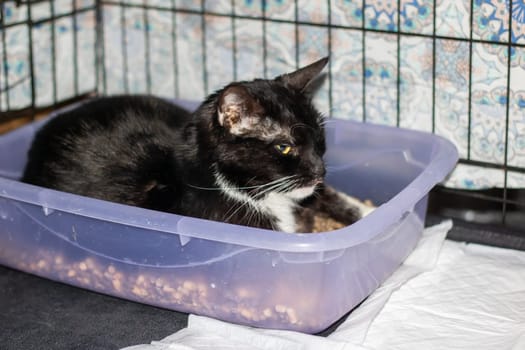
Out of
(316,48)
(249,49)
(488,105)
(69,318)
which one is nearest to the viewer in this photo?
(69,318)

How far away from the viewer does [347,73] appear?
229 cm

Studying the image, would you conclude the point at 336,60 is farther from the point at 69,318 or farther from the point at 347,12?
the point at 69,318

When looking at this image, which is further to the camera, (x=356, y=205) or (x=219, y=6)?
(x=219, y=6)

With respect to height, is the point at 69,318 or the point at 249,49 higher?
the point at 249,49

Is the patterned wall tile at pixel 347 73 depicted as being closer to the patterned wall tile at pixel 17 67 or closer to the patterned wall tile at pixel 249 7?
the patterned wall tile at pixel 249 7

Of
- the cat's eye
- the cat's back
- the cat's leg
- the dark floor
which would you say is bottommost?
the dark floor

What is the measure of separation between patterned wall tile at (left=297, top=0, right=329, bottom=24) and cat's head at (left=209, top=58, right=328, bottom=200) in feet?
1.70

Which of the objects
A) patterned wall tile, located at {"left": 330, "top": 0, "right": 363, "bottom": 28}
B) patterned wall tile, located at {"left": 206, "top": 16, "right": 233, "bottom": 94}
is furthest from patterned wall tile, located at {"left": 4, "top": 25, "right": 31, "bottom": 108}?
patterned wall tile, located at {"left": 330, "top": 0, "right": 363, "bottom": 28}

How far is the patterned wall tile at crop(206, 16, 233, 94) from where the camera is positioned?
246 centimetres

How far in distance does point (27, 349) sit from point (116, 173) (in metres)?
0.46

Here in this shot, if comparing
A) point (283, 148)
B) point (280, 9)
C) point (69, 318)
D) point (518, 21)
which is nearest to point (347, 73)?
point (280, 9)

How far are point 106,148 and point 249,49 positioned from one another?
653mm

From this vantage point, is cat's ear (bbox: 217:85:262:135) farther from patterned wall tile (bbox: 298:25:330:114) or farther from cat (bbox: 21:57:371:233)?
patterned wall tile (bbox: 298:25:330:114)

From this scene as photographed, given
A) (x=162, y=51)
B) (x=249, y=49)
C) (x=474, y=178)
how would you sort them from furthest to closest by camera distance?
(x=162, y=51), (x=249, y=49), (x=474, y=178)
